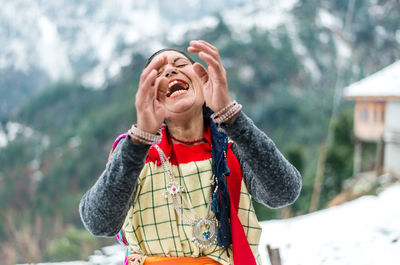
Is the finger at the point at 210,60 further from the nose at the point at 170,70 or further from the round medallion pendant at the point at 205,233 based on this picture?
the round medallion pendant at the point at 205,233

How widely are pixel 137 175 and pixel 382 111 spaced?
9281mm

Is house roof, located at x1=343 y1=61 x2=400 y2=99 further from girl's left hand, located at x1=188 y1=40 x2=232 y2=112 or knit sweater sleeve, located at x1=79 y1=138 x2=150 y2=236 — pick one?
knit sweater sleeve, located at x1=79 y1=138 x2=150 y2=236

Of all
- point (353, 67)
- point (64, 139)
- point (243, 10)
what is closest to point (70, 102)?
point (64, 139)

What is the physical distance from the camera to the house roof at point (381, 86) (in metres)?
8.20


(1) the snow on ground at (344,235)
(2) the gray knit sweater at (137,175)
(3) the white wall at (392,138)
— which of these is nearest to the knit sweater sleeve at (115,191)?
(2) the gray knit sweater at (137,175)

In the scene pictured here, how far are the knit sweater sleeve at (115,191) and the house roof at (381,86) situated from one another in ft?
27.0

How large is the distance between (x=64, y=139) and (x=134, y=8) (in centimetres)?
2795

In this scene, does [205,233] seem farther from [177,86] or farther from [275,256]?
[275,256]

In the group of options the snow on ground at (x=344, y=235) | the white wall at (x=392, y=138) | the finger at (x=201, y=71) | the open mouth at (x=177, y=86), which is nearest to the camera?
the finger at (x=201, y=71)

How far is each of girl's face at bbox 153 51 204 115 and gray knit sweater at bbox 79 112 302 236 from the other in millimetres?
208

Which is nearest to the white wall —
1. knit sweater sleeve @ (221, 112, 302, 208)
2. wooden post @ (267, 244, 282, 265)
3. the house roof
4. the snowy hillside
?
the house roof

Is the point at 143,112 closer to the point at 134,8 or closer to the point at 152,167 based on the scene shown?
the point at 152,167

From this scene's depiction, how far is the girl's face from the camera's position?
1179 millimetres

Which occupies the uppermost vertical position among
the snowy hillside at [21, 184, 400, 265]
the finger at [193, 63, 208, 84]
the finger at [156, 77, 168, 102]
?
the finger at [193, 63, 208, 84]
